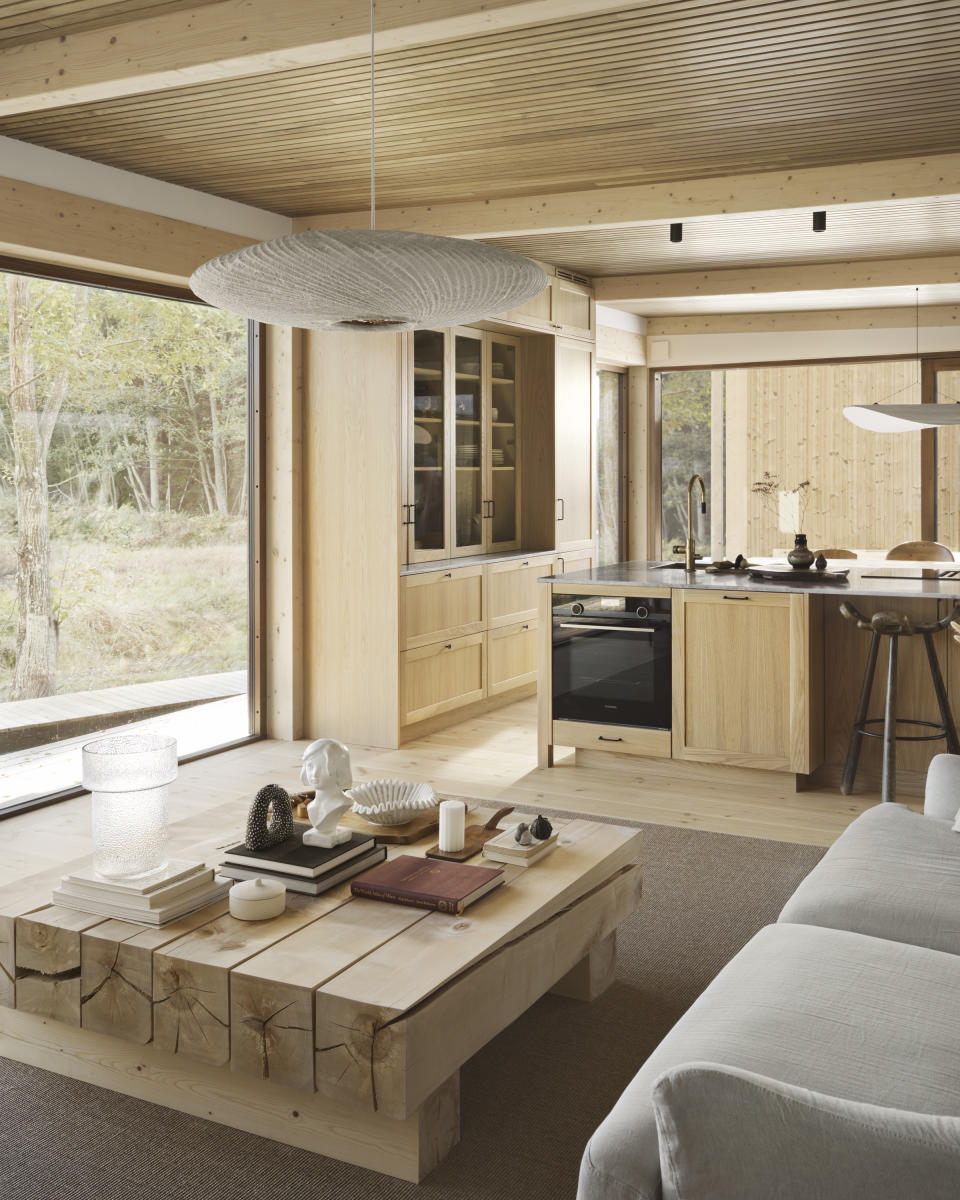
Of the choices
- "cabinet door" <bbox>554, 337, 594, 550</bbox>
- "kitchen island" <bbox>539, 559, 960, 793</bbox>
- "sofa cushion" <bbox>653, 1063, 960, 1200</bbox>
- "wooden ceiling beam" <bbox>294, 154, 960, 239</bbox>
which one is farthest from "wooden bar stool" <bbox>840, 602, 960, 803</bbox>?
"sofa cushion" <bbox>653, 1063, 960, 1200</bbox>

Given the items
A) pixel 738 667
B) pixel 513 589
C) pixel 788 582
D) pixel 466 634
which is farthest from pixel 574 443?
pixel 738 667

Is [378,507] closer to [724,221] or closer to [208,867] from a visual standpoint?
[724,221]

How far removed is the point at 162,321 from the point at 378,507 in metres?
1.37

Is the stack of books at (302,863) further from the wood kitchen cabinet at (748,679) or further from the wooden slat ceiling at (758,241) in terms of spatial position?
the wooden slat ceiling at (758,241)

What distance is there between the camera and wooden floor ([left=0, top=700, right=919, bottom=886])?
4383 millimetres

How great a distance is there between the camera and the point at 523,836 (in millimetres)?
2814

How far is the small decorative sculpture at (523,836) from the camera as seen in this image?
2807mm

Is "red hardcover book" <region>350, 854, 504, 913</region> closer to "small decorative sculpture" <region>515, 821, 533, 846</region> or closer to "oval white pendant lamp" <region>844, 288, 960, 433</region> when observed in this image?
"small decorative sculpture" <region>515, 821, 533, 846</region>

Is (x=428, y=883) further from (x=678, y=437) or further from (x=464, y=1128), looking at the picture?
(x=678, y=437)

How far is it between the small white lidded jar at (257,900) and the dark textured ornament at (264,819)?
210 millimetres

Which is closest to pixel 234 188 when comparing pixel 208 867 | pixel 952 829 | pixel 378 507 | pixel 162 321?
pixel 162 321

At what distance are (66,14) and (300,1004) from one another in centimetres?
300

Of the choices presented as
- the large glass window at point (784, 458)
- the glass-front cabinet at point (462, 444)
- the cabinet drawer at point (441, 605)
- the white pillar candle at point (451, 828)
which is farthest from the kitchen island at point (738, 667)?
the large glass window at point (784, 458)

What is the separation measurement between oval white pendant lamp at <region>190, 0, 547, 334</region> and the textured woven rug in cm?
182
